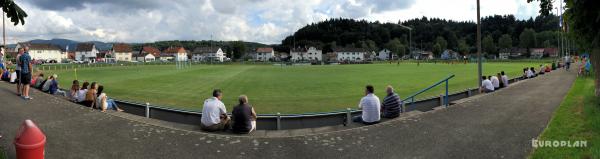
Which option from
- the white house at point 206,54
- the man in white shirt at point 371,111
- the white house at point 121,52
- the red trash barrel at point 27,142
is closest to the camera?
the red trash barrel at point 27,142

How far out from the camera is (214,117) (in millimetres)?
8961

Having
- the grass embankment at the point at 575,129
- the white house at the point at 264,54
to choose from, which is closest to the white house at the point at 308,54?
the white house at the point at 264,54

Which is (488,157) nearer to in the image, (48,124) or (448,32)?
(48,124)

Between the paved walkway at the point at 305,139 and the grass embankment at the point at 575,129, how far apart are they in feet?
0.95

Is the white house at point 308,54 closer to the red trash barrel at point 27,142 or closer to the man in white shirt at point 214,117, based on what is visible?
the man in white shirt at point 214,117

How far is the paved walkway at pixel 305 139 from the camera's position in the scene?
23.5ft

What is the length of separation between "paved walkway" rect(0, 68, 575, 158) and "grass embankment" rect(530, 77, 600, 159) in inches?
11.4

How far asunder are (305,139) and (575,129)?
5290 mm

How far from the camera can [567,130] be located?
7.80 metres

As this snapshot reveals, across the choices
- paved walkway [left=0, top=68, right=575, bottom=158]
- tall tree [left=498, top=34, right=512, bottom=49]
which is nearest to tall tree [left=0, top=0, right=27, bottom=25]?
paved walkway [left=0, top=68, right=575, bottom=158]

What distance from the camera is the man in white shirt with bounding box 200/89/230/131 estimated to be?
29.3 feet

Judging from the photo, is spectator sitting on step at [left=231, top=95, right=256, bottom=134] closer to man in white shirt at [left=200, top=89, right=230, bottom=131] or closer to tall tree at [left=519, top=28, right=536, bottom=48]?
man in white shirt at [left=200, top=89, right=230, bottom=131]

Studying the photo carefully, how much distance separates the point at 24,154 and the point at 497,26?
626 ft

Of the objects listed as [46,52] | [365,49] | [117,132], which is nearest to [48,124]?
[117,132]
